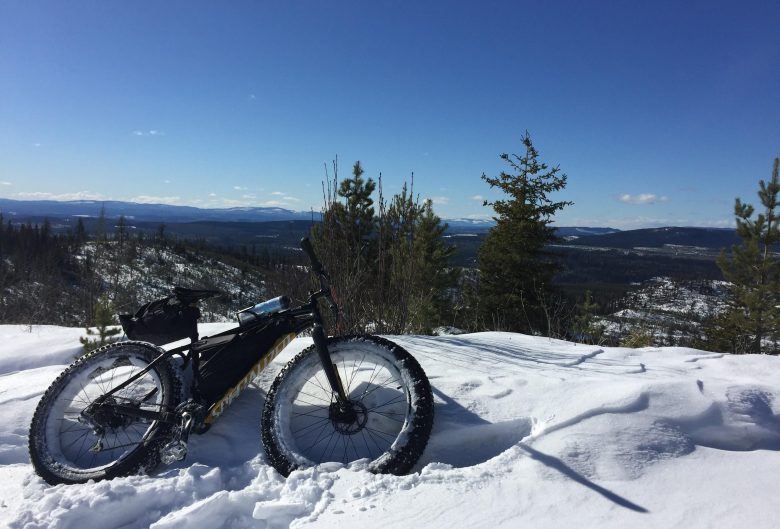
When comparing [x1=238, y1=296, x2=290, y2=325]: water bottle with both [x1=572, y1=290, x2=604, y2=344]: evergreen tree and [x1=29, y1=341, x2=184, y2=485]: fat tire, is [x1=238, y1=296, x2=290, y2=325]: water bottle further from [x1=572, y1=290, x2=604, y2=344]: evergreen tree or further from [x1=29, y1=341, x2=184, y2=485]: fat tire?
[x1=572, y1=290, x2=604, y2=344]: evergreen tree

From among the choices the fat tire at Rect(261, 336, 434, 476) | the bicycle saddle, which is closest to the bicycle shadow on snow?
the fat tire at Rect(261, 336, 434, 476)

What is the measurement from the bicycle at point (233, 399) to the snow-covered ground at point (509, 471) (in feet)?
0.51

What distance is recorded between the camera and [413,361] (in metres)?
2.53

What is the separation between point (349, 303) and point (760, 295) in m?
21.2

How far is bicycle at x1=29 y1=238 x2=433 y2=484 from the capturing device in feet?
7.74

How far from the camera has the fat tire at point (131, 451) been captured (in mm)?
2322

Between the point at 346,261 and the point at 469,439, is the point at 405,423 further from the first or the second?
the point at 346,261

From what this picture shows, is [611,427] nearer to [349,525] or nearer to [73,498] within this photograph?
[349,525]

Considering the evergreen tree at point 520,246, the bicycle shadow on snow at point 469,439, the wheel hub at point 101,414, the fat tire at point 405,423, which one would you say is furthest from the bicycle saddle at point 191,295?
the evergreen tree at point 520,246

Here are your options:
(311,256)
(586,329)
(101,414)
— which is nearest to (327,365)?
(311,256)

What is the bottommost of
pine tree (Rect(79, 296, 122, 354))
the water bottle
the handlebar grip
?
pine tree (Rect(79, 296, 122, 354))

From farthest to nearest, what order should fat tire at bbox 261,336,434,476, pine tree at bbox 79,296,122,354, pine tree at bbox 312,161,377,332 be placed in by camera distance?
pine tree at bbox 79,296,122,354 → pine tree at bbox 312,161,377,332 → fat tire at bbox 261,336,434,476

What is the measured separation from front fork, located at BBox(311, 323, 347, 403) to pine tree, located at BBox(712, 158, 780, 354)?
67.6 feet

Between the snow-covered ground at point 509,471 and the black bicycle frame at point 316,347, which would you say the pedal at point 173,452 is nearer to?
the snow-covered ground at point 509,471
